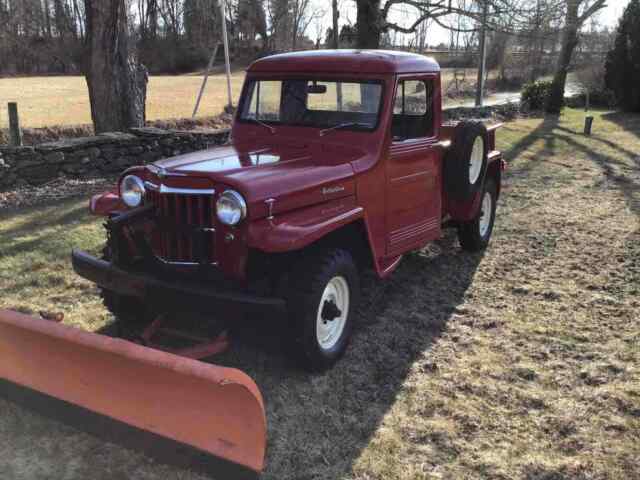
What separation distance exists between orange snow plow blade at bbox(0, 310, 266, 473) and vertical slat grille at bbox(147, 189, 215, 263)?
2.54 ft

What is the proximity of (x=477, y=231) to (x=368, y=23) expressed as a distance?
7475 millimetres

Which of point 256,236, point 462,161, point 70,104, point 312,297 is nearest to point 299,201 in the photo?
point 256,236

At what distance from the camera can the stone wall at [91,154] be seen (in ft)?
24.4

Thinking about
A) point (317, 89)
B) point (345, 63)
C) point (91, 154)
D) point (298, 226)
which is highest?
point (345, 63)

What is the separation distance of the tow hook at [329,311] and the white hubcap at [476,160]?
2055mm

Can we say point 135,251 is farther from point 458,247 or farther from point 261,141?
point 458,247

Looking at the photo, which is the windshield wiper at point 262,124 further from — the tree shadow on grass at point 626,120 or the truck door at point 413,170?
the tree shadow on grass at point 626,120

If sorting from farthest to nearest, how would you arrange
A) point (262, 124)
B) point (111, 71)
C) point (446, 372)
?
point (111, 71), point (262, 124), point (446, 372)

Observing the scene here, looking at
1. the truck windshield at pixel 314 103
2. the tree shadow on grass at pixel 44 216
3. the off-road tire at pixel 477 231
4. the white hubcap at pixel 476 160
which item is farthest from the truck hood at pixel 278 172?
the tree shadow on grass at pixel 44 216

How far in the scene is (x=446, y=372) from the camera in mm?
3670

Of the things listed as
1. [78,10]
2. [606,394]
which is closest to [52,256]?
[606,394]

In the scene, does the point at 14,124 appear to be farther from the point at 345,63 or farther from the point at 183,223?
the point at 183,223

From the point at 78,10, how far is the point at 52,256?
40.9m

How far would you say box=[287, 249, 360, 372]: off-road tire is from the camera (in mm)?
3209
